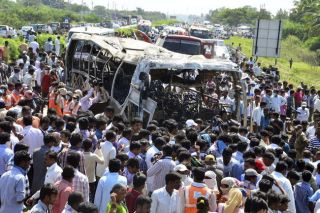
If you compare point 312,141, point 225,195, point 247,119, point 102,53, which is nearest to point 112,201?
point 225,195

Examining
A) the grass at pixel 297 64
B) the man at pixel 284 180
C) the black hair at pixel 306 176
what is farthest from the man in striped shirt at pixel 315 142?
the grass at pixel 297 64

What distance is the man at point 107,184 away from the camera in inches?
289

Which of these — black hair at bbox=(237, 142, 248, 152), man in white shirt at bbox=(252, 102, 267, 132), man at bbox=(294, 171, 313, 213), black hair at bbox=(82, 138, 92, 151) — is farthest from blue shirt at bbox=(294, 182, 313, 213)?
man in white shirt at bbox=(252, 102, 267, 132)

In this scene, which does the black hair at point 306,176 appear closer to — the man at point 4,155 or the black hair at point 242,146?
the black hair at point 242,146

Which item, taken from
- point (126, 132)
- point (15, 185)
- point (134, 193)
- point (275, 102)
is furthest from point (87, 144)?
point (275, 102)

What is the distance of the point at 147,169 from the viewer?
8.67 metres

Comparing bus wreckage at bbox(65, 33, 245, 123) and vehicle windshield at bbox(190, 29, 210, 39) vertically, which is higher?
bus wreckage at bbox(65, 33, 245, 123)

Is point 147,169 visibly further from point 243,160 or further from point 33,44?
point 33,44

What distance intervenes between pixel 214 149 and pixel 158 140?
4.91 feet

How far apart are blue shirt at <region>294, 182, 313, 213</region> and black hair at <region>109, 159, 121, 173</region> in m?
2.62

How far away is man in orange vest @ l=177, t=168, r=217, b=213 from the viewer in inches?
Answer: 283

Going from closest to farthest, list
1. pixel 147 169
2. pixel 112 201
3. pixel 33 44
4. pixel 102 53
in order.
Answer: pixel 112 201 < pixel 147 169 < pixel 102 53 < pixel 33 44

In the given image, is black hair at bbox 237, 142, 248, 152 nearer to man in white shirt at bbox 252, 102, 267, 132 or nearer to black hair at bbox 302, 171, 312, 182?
black hair at bbox 302, 171, 312, 182

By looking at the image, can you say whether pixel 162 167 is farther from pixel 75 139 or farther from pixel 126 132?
pixel 126 132
